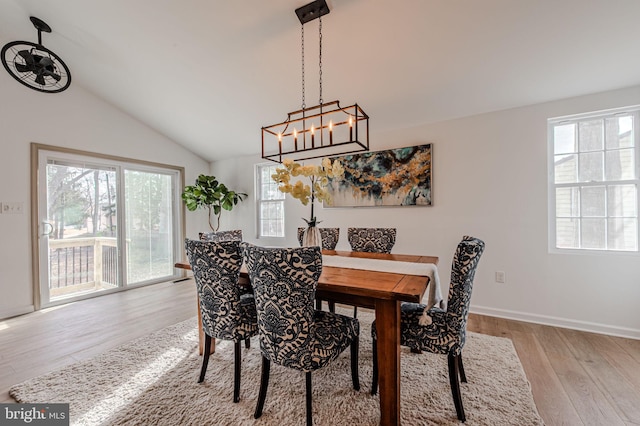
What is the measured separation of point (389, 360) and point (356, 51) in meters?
2.56

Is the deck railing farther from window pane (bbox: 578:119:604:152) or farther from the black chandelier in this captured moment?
window pane (bbox: 578:119:604:152)

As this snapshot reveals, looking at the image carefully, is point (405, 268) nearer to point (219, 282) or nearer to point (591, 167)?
point (219, 282)

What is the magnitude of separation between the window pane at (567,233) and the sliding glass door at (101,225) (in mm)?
5469

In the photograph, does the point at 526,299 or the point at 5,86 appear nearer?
the point at 526,299

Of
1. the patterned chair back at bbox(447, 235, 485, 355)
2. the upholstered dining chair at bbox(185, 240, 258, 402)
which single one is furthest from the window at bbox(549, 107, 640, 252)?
the upholstered dining chair at bbox(185, 240, 258, 402)

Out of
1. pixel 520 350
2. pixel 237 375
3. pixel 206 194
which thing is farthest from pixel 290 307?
pixel 206 194

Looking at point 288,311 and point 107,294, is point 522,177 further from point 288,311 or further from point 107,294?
point 107,294

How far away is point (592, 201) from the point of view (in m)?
2.69

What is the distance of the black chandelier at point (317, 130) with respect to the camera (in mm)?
1935

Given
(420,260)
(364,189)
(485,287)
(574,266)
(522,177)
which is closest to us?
(420,260)

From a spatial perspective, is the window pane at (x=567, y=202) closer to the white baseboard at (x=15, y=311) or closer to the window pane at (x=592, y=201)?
the window pane at (x=592, y=201)

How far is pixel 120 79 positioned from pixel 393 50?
3418 millimetres

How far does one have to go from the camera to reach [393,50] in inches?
97.3

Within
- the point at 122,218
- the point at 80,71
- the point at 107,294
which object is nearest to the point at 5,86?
the point at 80,71
